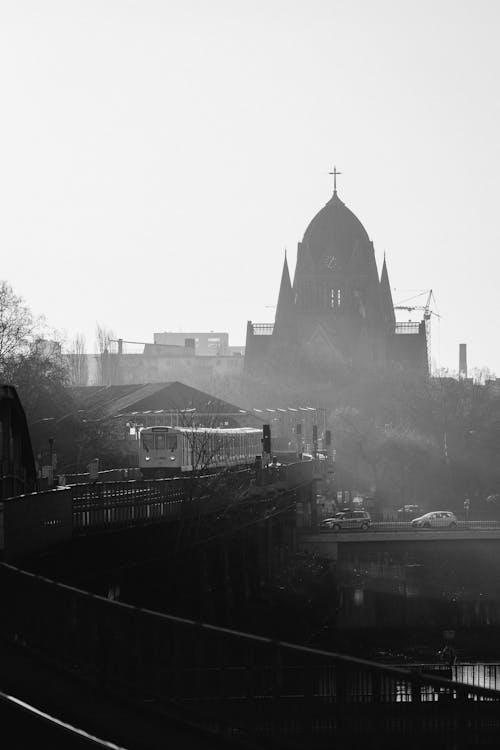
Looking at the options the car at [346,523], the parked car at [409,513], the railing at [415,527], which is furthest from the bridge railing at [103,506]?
the parked car at [409,513]

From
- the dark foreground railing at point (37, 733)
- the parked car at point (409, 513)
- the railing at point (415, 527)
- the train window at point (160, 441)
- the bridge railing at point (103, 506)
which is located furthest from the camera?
the parked car at point (409, 513)

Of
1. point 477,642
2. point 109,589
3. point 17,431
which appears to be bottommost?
point 477,642

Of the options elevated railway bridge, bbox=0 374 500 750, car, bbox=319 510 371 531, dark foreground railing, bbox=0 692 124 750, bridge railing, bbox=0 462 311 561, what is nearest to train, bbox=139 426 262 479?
bridge railing, bbox=0 462 311 561

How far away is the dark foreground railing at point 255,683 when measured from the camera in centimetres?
1622

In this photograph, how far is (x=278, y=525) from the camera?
88125 mm

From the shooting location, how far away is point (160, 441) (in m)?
79.5

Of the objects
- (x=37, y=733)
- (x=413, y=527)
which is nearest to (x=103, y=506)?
(x=37, y=733)

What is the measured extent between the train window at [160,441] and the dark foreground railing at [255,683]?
2215 inches

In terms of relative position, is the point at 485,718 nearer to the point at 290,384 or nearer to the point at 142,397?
the point at 142,397

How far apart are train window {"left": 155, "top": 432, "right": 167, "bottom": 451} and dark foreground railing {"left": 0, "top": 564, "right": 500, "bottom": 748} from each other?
2215 inches

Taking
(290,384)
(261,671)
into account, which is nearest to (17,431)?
(261,671)

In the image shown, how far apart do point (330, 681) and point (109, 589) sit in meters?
25.6

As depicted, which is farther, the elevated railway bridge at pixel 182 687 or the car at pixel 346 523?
the car at pixel 346 523

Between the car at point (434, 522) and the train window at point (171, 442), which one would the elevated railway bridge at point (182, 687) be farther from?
the car at point (434, 522)
